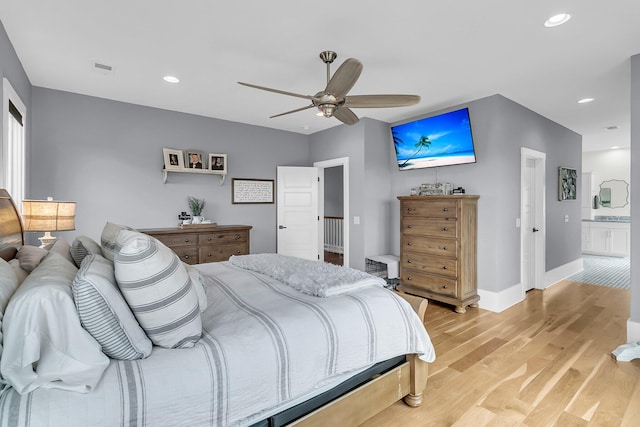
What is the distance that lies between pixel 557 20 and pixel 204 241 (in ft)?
13.4

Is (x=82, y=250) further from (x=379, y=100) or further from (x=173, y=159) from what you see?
(x=173, y=159)

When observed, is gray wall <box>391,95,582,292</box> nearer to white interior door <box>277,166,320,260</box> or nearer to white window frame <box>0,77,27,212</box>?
white interior door <box>277,166,320,260</box>

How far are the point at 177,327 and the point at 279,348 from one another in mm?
420

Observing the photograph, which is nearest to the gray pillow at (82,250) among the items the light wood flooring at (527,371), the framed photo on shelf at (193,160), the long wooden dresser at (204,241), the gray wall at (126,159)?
the light wood flooring at (527,371)

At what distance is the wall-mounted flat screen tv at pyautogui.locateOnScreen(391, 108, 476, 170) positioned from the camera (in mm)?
3838

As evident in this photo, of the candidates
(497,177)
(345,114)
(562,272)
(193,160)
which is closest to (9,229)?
(345,114)

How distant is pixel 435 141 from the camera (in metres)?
4.18

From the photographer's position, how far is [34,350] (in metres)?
0.90

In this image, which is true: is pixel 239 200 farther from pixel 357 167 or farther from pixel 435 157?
pixel 435 157

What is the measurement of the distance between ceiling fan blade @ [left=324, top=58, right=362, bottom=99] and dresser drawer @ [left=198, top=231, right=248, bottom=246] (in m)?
2.61

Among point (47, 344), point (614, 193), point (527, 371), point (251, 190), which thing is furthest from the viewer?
point (614, 193)

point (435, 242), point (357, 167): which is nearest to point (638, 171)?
point (435, 242)

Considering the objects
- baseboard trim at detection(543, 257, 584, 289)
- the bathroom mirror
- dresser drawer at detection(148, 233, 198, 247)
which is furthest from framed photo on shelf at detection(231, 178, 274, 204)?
the bathroom mirror

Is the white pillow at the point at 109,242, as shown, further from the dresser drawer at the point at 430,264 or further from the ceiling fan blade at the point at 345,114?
the dresser drawer at the point at 430,264
